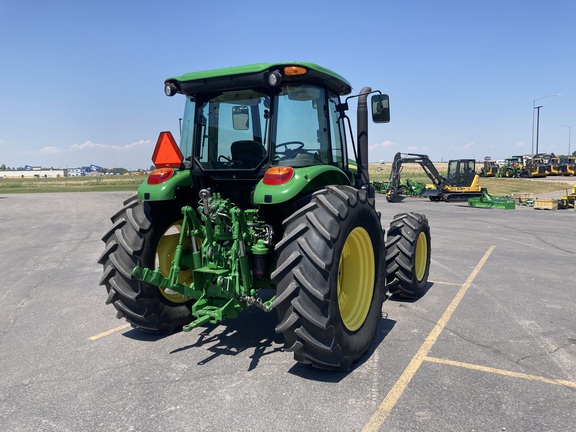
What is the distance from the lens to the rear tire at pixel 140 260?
4215mm

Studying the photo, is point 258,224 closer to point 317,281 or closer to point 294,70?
point 317,281

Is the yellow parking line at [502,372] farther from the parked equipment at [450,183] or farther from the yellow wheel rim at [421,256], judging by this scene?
the parked equipment at [450,183]

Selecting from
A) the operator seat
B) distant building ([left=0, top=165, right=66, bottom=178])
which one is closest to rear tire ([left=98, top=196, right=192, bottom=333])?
the operator seat

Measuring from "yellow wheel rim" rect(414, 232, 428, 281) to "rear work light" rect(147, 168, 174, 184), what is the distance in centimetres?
367

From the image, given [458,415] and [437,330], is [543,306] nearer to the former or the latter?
[437,330]

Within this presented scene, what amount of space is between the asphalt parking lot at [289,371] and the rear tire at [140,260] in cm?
30

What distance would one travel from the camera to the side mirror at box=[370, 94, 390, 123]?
501cm

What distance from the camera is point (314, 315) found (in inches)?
131

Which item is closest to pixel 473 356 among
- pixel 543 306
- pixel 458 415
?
pixel 458 415

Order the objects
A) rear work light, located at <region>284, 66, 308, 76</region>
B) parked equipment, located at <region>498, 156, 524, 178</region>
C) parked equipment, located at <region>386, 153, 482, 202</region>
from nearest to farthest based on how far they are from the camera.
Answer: rear work light, located at <region>284, 66, 308, 76</region>, parked equipment, located at <region>386, 153, 482, 202</region>, parked equipment, located at <region>498, 156, 524, 178</region>

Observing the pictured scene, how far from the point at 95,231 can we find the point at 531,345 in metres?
13.2

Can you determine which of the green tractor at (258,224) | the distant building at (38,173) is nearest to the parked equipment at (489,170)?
the green tractor at (258,224)

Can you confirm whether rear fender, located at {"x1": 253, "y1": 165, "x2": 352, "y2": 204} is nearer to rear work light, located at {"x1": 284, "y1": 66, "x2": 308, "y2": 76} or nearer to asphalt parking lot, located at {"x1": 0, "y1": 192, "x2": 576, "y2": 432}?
rear work light, located at {"x1": 284, "y1": 66, "x2": 308, "y2": 76}

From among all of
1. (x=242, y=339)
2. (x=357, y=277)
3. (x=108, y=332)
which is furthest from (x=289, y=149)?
(x=108, y=332)
